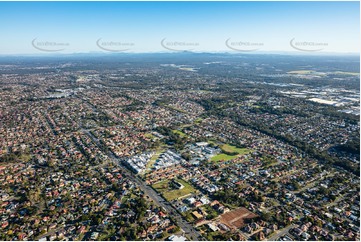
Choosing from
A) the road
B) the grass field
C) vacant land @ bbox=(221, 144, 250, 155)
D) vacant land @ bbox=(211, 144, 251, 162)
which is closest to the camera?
the road

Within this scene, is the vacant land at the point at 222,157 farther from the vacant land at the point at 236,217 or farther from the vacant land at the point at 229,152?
the vacant land at the point at 236,217

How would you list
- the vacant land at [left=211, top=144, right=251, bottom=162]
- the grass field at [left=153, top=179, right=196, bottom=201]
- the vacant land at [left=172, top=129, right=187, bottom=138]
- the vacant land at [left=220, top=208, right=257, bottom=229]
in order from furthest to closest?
the vacant land at [left=172, top=129, right=187, bottom=138] < the vacant land at [left=211, top=144, right=251, bottom=162] < the grass field at [left=153, top=179, right=196, bottom=201] < the vacant land at [left=220, top=208, right=257, bottom=229]

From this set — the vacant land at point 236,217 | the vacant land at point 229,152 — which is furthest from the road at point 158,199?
the vacant land at point 229,152

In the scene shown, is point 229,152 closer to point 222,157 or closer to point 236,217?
point 222,157

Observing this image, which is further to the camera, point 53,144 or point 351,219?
point 53,144

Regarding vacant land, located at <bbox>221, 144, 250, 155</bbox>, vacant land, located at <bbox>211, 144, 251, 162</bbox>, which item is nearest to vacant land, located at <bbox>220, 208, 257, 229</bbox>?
vacant land, located at <bbox>211, 144, 251, 162</bbox>

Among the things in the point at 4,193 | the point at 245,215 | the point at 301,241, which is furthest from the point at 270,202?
the point at 4,193

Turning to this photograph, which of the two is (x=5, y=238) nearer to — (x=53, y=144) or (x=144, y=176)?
(x=144, y=176)

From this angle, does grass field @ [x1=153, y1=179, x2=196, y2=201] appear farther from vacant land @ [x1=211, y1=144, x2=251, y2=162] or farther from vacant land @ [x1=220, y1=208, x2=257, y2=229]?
vacant land @ [x1=211, y1=144, x2=251, y2=162]
